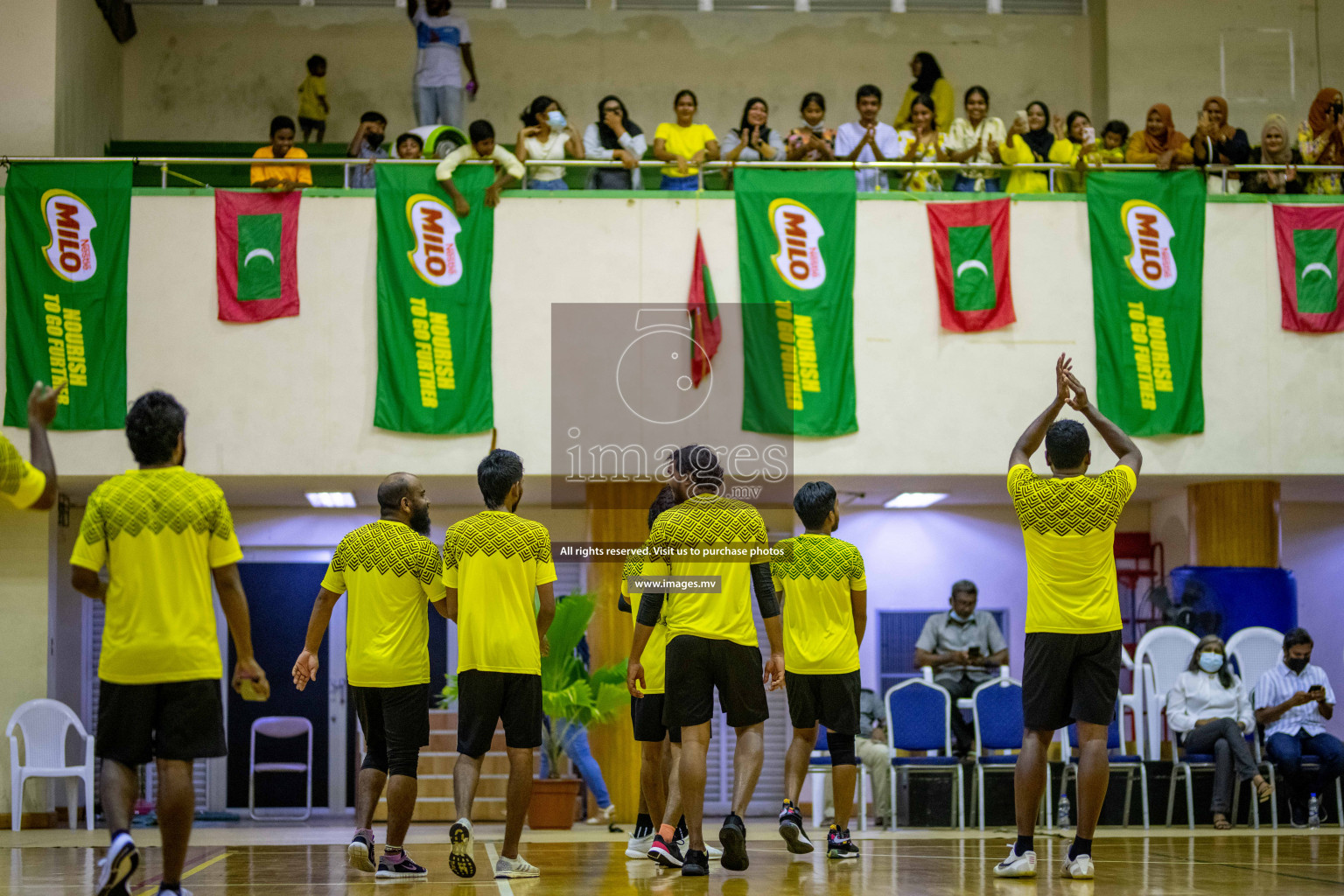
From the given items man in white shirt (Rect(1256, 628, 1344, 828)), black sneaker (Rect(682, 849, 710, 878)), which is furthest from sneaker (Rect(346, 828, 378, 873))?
man in white shirt (Rect(1256, 628, 1344, 828))

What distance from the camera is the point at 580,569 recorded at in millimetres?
13562

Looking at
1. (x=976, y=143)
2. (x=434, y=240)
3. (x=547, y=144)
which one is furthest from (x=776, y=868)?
(x=976, y=143)

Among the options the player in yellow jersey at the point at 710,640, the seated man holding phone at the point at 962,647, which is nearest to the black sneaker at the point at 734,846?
the player in yellow jersey at the point at 710,640

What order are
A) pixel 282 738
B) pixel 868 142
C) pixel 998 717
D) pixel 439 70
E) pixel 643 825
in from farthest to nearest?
pixel 282 738 → pixel 439 70 → pixel 868 142 → pixel 998 717 → pixel 643 825

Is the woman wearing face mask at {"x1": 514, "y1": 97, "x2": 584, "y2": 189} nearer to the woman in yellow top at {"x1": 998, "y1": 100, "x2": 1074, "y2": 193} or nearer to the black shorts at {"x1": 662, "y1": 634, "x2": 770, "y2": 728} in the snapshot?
the woman in yellow top at {"x1": 998, "y1": 100, "x2": 1074, "y2": 193}

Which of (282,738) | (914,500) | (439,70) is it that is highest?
(439,70)

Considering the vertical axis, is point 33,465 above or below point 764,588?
above

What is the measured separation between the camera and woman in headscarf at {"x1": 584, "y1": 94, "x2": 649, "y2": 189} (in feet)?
36.1

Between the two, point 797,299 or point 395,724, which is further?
point 797,299

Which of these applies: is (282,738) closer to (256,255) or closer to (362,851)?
(256,255)

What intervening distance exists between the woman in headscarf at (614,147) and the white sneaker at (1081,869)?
702cm

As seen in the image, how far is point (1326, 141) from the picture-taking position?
1129 centimetres

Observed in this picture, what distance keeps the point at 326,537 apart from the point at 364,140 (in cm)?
396

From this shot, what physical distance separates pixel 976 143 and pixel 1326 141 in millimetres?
3009
